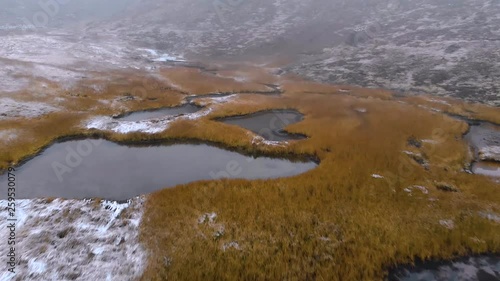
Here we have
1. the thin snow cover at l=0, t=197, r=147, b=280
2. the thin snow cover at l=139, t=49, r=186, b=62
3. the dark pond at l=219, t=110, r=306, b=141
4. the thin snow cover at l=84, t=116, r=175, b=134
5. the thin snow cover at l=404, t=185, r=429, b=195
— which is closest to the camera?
the thin snow cover at l=0, t=197, r=147, b=280

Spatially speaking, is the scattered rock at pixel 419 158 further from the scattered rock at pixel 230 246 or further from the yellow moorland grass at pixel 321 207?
the scattered rock at pixel 230 246

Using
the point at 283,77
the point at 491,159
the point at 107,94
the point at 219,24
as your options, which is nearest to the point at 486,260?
the point at 491,159

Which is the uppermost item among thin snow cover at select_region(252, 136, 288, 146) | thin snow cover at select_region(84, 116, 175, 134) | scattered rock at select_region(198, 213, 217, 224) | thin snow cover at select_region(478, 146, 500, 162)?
scattered rock at select_region(198, 213, 217, 224)

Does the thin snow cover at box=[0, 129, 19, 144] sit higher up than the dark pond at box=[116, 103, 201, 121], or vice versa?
the thin snow cover at box=[0, 129, 19, 144]

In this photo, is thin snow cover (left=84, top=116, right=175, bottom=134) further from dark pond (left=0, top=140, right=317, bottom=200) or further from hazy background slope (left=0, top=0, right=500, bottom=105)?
hazy background slope (left=0, top=0, right=500, bottom=105)

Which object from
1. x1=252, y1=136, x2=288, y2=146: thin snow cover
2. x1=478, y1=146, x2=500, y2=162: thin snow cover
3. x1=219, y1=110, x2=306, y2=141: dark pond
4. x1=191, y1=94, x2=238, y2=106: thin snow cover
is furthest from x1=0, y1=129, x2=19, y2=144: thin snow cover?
x1=478, y1=146, x2=500, y2=162: thin snow cover

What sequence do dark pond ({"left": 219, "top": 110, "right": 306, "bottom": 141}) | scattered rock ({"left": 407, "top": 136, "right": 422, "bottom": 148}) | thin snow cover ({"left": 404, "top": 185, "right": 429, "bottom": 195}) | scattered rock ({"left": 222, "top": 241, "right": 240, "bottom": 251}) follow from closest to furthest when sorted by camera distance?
1. scattered rock ({"left": 222, "top": 241, "right": 240, "bottom": 251})
2. thin snow cover ({"left": 404, "top": 185, "right": 429, "bottom": 195})
3. scattered rock ({"left": 407, "top": 136, "right": 422, "bottom": 148})
4. dark pond ({"left": 219, "top": 110, "right": 306, "bottom": 141})

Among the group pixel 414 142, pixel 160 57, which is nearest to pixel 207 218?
pixel 414 142
